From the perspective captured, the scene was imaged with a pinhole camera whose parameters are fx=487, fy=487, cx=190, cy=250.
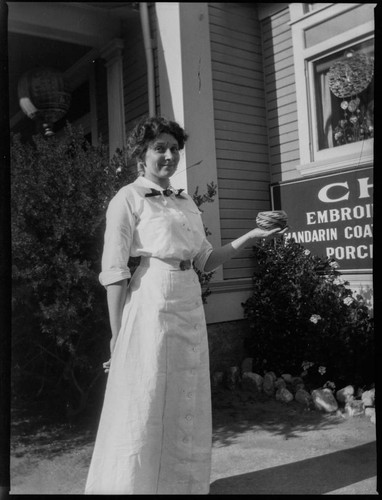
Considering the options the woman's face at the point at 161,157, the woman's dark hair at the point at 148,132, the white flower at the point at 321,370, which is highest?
the woman's dark hair at the point at 148,132

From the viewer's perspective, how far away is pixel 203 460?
92.1 inches

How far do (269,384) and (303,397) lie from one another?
1.01 ft

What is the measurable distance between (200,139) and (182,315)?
224cm

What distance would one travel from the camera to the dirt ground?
9.04 ft

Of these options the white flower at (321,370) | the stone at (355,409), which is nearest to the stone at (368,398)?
the stone at (355,409)

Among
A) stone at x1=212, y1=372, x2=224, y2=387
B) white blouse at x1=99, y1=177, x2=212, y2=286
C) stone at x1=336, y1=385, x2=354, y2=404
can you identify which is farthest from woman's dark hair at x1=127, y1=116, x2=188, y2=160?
stone at x1=336, y1=385, x2=354, y2=404

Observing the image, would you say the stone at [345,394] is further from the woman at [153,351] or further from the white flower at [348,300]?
the woman at [153,351]

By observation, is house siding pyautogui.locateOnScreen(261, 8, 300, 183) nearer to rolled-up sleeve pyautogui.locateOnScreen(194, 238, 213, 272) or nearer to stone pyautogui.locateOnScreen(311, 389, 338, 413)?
stone pyautogui.locateOnScreen(311, 389, 338, 413)

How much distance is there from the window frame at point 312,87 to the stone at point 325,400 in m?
1.75

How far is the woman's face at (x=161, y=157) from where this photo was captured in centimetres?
234

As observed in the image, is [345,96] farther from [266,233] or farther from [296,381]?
[296,381]

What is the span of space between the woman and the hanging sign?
149 cm

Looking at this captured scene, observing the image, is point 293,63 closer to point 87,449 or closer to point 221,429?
point 221,429

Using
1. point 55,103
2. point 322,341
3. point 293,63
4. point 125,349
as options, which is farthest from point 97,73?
point 125,349
